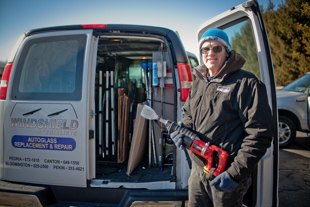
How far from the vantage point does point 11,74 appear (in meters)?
2.43

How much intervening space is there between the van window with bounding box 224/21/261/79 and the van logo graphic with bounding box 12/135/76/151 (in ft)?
7.43

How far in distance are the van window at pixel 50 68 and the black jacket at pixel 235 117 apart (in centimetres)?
148

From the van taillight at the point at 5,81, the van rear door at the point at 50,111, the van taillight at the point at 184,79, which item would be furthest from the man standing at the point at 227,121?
the van taillight at the point at 5,81

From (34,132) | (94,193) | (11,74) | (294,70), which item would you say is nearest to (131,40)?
(11,74)

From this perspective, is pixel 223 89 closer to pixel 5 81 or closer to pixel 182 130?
pixel 182 130

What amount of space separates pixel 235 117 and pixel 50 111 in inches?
76.2

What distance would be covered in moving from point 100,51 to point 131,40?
0.99 m

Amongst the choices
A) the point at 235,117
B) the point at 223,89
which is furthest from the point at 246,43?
the point at 235,117

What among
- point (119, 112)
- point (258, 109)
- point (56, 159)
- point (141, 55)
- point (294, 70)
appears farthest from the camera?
point (294, 70)

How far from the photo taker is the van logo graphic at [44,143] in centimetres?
226

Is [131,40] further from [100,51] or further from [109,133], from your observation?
[109,133]

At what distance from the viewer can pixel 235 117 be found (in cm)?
156

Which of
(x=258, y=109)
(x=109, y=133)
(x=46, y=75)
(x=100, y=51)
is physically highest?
(x=100, y=51)

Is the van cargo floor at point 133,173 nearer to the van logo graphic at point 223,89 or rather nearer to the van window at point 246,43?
the van logo graphic at point 223,89
